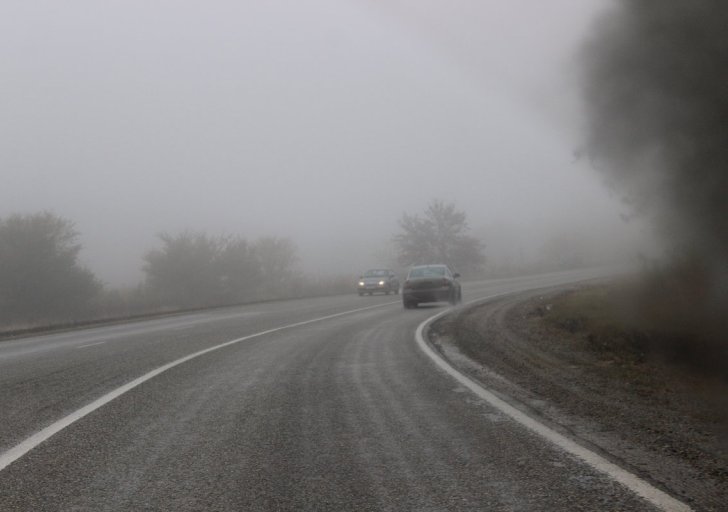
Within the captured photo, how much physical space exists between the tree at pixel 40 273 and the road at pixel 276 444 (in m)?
29.8

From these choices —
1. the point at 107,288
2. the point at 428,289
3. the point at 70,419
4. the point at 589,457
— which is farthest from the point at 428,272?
the point at 107,288

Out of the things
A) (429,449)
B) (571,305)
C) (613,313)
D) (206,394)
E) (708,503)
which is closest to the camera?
(708,503)

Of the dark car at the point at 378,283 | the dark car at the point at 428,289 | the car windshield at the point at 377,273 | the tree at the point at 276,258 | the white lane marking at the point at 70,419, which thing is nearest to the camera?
the white lane marking at the point at 70,419

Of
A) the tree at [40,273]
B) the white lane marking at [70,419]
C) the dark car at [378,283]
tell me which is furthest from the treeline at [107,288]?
the white lane marking at [70,419]

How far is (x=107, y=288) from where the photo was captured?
1902 inches

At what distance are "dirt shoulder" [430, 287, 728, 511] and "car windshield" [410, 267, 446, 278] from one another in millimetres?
12263

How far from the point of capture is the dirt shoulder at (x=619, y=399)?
459 cm

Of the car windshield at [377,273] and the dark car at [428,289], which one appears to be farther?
the car windshield at [377,273]

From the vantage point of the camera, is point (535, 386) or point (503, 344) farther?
point (503, 344)

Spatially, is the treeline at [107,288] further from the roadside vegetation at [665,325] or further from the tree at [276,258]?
the roadside vegetation at [665,325]

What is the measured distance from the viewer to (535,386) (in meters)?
8.11

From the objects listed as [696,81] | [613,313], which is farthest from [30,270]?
[696,81]

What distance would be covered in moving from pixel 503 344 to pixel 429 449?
7.65 meters

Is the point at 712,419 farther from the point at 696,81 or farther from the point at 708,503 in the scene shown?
the point at 696,81
